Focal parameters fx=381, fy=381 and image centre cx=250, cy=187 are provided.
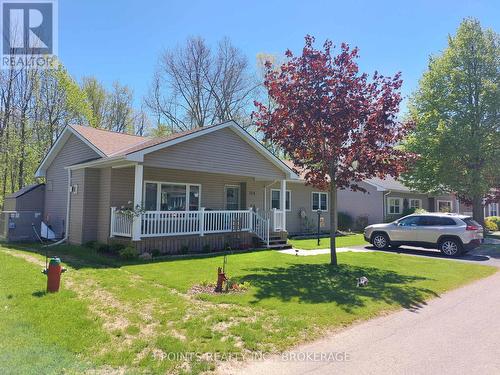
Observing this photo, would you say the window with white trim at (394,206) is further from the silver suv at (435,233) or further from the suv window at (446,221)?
the suv window at (446,221)

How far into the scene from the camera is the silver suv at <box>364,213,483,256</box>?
15286 mm

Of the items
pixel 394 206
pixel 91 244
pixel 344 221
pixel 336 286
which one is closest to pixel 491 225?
pixel 394 206

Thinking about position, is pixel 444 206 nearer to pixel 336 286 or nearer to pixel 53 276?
pixel 336 286

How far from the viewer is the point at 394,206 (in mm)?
28688

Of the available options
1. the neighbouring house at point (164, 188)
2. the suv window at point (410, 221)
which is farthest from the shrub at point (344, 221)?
the suv window at point (410, 221)

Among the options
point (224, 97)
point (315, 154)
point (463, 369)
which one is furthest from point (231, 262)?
point (224, 97)

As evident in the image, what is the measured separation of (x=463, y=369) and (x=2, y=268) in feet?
34.4

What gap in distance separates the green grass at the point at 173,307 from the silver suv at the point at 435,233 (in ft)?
10.8

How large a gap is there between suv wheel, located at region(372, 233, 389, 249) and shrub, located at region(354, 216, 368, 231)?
9747 millimetres

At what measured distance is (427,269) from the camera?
1174cm

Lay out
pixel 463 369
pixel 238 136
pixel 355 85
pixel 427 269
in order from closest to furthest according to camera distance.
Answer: pixel 463 369, pixel 355 85, pixel 427 269, pixel 238 136

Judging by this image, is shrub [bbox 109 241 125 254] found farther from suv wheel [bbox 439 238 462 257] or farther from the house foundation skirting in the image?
suv wheel [bbox 439 238 462 257]

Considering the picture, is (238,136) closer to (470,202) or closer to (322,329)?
(322,329)

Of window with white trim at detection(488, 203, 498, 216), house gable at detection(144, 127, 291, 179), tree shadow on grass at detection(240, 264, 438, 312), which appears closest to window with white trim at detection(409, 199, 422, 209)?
window with white trim at detection(488, 203, 498, 216)
